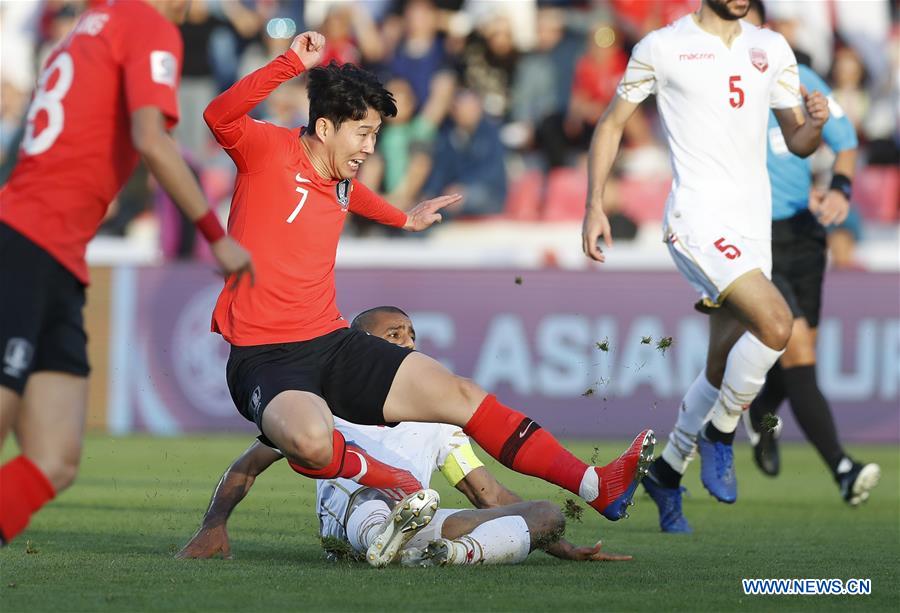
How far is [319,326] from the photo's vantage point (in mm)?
6359

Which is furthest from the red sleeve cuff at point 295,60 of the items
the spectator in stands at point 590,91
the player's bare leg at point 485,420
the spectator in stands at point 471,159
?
the spectator in stands at point 590,91

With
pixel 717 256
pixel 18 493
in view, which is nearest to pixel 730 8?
pixel 717 256

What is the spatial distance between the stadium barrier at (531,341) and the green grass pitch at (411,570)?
2.54 m

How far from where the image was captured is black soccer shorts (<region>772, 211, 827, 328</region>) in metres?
9.45

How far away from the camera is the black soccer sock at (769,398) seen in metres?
10.5

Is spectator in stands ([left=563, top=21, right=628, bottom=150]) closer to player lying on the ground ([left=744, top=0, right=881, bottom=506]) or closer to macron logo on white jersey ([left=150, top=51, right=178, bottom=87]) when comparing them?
player lying on the ground ([left=744, top=0, right=881, bottom=506])

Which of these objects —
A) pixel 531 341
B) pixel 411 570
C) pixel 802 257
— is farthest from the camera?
pixel 531 341

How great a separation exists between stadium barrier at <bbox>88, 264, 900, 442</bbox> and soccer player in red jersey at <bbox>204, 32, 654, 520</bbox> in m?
6.75

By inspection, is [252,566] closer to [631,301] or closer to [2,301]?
[2,301]

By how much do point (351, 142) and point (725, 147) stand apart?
2004mm

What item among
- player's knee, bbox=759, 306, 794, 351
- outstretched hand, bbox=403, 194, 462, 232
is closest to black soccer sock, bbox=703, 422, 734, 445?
player's knee, bbox=759, 306, 794, 351

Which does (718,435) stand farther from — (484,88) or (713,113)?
(484,88)

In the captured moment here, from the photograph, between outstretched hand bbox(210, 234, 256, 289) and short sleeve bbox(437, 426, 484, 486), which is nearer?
outstretched hand bbox(210, 234, 256, 289)

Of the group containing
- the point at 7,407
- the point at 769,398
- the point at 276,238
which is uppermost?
the point at 276,238
